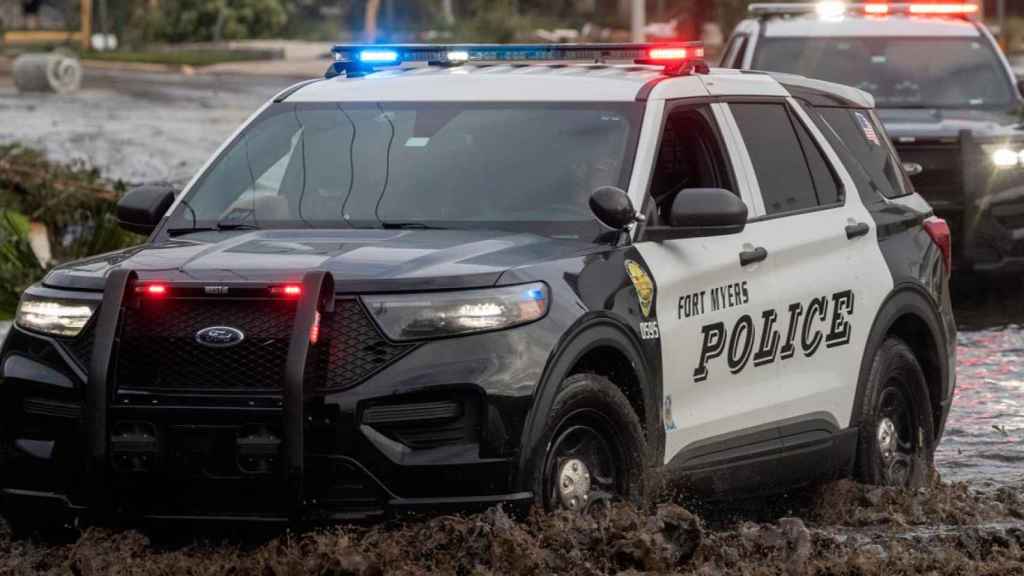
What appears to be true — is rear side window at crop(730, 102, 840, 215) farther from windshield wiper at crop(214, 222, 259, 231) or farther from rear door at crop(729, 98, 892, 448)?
windshield wiper at crop(214, 222, 259, 231)

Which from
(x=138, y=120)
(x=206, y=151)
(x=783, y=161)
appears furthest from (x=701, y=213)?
(x=138, y=120)

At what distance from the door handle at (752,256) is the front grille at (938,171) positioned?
23.5ft

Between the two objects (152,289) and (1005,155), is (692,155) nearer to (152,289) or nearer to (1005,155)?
(152,289)

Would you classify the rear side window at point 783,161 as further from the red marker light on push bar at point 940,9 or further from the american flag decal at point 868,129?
the red marker light on push bar at point 940,9

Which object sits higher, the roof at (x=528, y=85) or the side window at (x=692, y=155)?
the roof at (x=528, y=85)

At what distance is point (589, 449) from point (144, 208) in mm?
1913

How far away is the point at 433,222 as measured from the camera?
712 centimetres

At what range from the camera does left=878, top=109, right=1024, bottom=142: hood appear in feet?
47.5

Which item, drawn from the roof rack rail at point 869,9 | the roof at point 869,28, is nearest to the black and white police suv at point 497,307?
the roof at point 869,28

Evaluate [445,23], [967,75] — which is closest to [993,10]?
[445,23]

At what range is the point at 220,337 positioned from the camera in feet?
19.9

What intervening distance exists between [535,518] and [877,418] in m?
2.47

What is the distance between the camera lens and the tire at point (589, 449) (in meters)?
6.24

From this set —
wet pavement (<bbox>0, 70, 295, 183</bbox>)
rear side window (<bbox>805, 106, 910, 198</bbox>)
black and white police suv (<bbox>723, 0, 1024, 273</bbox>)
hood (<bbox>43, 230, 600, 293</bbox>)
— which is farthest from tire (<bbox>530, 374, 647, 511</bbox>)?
wet pavement (<bbox>0, 70, 295, 183</bbox>)
